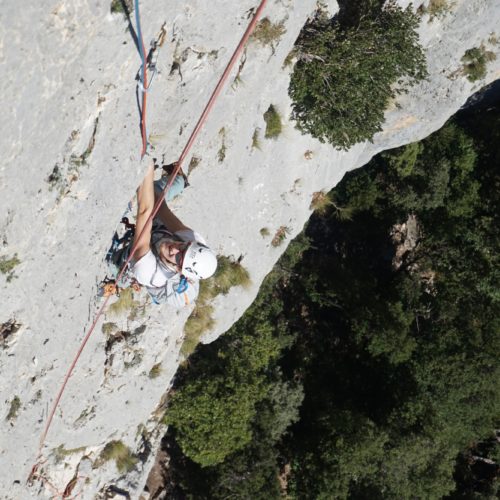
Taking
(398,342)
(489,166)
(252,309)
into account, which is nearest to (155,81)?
(252,309)

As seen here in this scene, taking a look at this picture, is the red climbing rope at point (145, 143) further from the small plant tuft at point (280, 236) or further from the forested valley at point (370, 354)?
the forested valley at point (370, 354)

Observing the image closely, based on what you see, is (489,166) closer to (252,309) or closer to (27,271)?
(252,309)

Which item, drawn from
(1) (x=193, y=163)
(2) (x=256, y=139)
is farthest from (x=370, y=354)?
(1) (x=193, y=163)

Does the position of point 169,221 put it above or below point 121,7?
below

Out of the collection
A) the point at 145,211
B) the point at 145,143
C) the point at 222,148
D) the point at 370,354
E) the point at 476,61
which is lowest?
the point at 370,354

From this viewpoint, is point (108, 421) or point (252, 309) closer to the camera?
point (108, 421)

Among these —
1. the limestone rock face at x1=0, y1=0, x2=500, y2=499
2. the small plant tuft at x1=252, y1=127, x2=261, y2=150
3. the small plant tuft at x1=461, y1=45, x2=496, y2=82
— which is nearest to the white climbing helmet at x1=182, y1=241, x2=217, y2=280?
the limestone rock face at x1=0, y1=0, x2=500, y2=499

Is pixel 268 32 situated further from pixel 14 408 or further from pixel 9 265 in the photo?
pixel 14 408
